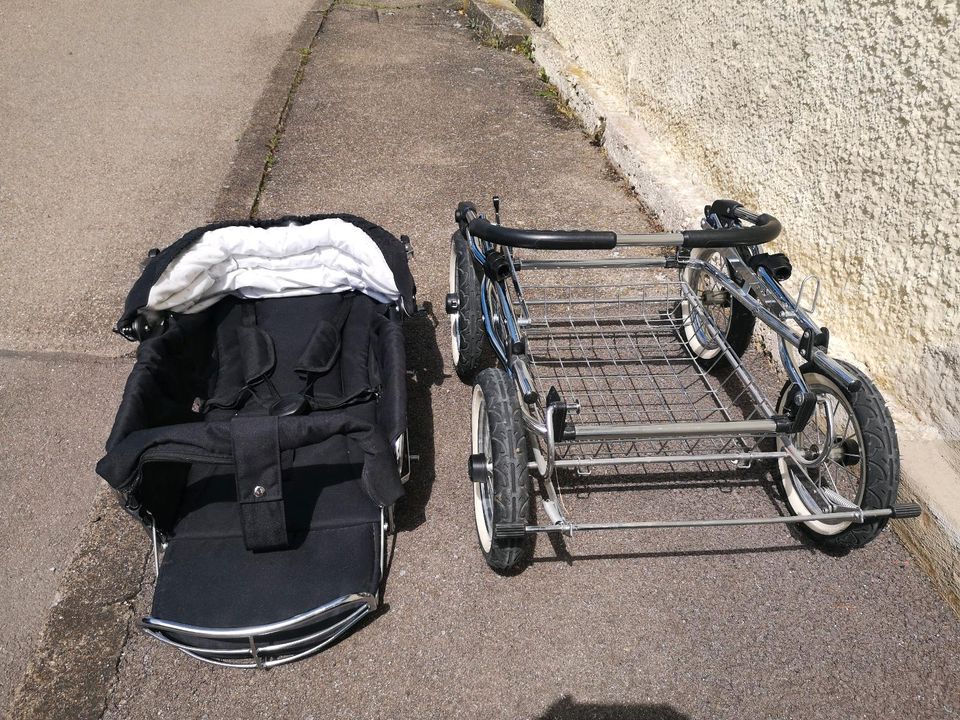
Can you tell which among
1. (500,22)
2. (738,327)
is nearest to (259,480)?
(738,327)

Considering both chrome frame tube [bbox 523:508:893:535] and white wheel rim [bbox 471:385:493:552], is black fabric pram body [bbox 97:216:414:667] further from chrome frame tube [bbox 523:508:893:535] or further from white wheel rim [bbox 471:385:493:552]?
chrome frame tube [bbox 523:508:893:535]

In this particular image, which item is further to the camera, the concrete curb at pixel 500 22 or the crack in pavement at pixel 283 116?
the concrete curb at pixel 500 22

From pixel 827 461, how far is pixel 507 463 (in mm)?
1043

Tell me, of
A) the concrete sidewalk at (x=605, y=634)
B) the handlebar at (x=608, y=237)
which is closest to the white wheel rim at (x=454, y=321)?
the concrete sidewalk at (x=605, y=634)

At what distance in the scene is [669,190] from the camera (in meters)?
4.12

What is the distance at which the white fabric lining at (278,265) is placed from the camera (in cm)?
273

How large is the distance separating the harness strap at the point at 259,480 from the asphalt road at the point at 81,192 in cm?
79

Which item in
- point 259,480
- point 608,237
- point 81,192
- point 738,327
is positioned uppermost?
point 608,237

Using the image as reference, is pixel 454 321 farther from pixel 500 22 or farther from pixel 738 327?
pixel 500 22

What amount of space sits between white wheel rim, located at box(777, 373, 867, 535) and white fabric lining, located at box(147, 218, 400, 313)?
60.4 inches

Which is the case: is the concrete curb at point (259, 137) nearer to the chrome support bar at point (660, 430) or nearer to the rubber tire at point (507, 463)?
the rubber tire at point (507, 463)

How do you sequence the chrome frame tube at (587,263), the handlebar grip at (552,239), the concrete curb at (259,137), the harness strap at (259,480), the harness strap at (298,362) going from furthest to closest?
the concrete curb at (259,137) < the chrome frame tube at (587,263) < the harness strap at (298,362) < the handlebar grip at (552,239) < the harness strap at (259,480)

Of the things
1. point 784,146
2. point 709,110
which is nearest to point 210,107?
point 709,110

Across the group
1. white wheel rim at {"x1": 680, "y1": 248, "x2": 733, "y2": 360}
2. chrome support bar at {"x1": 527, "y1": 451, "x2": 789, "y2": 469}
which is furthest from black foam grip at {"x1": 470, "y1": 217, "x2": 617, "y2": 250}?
white wheel rim at {"x1": 680, "y1": 248, "x2": 733, "y2": 360}
